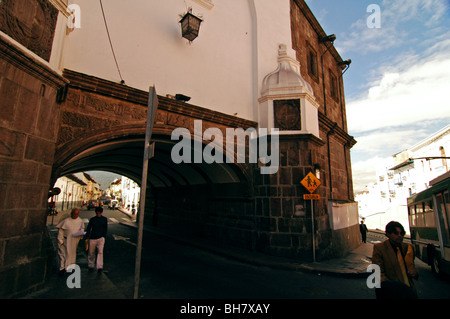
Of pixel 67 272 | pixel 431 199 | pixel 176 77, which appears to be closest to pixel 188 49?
pixel 176 77

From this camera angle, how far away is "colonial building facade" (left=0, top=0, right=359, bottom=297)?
4410 mm

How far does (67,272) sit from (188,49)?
293 inches

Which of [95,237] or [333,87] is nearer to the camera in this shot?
[95,237]

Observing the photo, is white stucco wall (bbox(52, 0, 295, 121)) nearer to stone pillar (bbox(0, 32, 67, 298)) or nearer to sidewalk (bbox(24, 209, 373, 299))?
stone pillar (bbox(0, 32, 67, 298))

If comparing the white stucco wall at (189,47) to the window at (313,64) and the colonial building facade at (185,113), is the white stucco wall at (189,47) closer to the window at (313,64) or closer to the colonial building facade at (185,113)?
the colonial building facade at (185,113)

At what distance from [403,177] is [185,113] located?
41.1 meters

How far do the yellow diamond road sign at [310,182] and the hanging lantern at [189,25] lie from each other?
242 inches

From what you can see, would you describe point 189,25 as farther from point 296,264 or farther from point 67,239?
point 296,264

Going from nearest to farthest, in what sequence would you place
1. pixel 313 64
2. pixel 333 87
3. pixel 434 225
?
pixel 434 225 → pixel 313 64 → pixel 333 87

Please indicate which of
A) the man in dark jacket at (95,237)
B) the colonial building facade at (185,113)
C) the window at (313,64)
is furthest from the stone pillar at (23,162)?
the window at (313,64)

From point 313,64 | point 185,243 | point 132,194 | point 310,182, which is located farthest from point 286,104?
point 132,194

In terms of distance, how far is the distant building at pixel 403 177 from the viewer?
25434mm

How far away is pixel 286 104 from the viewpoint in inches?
375

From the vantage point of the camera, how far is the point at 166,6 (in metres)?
8.12
